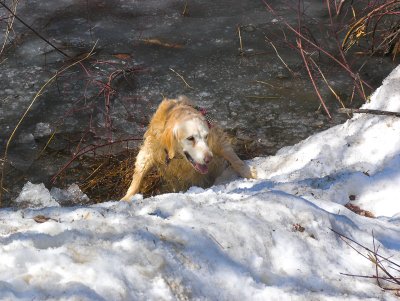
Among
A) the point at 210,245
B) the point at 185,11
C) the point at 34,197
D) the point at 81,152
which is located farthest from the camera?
the point at 185,11

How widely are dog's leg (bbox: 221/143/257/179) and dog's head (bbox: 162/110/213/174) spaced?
44 centimetres

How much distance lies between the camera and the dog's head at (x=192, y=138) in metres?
4.36

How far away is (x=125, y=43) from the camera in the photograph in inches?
286

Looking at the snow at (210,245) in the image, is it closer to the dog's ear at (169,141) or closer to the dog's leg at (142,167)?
the dog's ear at (169,141)

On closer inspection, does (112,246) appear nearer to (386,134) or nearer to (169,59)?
(386,134)

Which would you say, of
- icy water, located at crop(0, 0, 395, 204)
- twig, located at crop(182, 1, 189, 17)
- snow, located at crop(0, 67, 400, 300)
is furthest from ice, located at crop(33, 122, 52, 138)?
twig, located at crop(182, 1, 189, 17)

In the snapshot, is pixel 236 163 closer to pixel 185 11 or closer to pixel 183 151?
pixel 183 151

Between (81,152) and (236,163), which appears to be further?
(81,152)

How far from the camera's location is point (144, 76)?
258 inches

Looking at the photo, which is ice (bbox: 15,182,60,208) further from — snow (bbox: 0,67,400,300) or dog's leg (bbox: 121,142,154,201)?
snow (bbox: 0,67,400,300)

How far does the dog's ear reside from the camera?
14.6ft

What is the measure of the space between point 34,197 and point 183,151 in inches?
55.5

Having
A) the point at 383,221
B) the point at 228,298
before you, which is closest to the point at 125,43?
the point at 383,221

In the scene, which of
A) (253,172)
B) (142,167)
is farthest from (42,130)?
(253,172)
